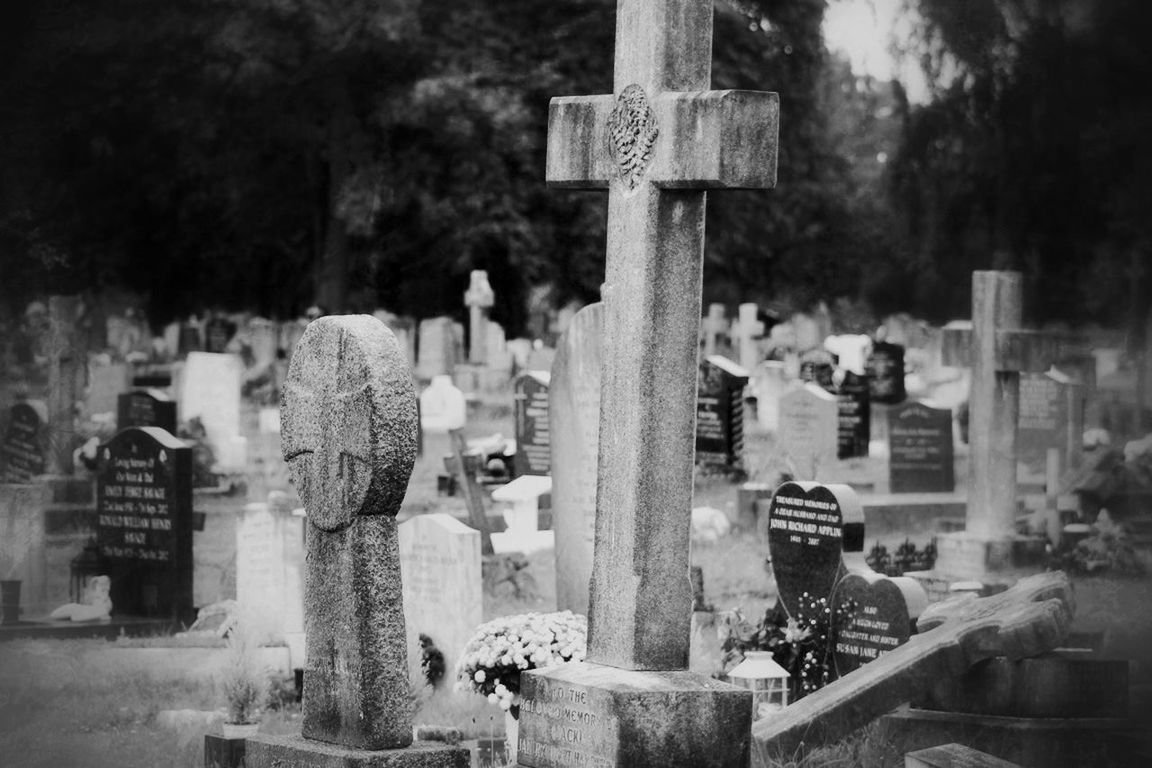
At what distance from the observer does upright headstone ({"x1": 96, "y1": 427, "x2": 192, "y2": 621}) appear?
1259 centimetres

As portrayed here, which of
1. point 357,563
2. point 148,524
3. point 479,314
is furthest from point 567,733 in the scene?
point 479,314

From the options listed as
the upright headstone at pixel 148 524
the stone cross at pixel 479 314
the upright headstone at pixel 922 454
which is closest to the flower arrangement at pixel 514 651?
the upright headstone at pixel 148 524

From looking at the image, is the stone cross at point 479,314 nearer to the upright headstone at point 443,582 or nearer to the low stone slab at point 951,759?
the upright headstone at point 443,582

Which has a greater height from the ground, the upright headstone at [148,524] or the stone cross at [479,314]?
the stone cross at [479,314]

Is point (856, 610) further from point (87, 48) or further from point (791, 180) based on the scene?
point (791, 180)

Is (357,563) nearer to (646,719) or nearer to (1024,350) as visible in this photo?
(646,719)

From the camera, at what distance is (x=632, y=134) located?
23.9 ft

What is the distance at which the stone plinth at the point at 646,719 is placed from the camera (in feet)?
22.3

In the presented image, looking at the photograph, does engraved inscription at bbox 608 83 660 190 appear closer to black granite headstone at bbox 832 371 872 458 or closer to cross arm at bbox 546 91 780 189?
cross arm at bbox 546 91 780 189

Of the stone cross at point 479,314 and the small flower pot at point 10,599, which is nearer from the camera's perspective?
the small flower pot at point 10,599

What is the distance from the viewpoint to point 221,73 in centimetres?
3494

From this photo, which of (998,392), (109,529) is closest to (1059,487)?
(998,392)

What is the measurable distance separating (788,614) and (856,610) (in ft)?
2.71

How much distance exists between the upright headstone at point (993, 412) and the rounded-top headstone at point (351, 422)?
8.12 metres
